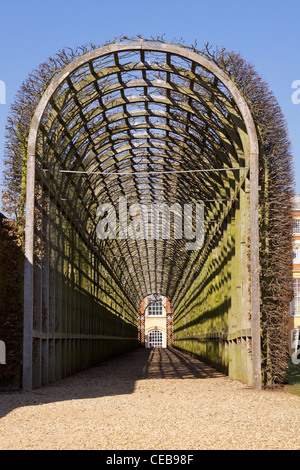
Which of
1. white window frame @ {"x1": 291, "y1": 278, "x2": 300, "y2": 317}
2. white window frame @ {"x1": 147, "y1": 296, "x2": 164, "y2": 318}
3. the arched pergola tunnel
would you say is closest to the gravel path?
the arched pergola tunnel

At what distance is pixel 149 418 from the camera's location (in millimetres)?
9805

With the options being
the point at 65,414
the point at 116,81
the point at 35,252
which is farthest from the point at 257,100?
the point at 65,414

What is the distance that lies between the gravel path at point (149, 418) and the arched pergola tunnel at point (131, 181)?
1727 mm

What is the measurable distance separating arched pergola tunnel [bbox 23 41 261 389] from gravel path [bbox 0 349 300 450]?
1727 mm

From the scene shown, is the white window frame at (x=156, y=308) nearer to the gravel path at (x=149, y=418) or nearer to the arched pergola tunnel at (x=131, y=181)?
the arched pergola tunnel at (x=131, y=181)

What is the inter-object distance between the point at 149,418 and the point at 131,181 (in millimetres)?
20182

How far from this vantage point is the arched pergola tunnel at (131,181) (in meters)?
15.6

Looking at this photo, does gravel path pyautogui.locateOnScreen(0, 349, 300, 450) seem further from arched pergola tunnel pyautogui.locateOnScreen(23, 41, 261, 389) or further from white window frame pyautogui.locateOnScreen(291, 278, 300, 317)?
white window frame pyautogui.locateOnScreen(291, 278, 300, 317)

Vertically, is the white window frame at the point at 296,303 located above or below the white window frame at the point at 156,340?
above

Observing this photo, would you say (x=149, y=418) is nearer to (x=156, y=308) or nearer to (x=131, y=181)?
(x=131, y=181)

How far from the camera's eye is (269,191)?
633 inches

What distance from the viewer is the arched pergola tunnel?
15.6m

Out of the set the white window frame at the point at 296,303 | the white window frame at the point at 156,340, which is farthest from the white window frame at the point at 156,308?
the white window frame at the point at 296,303

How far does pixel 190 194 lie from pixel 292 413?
18460 mm
